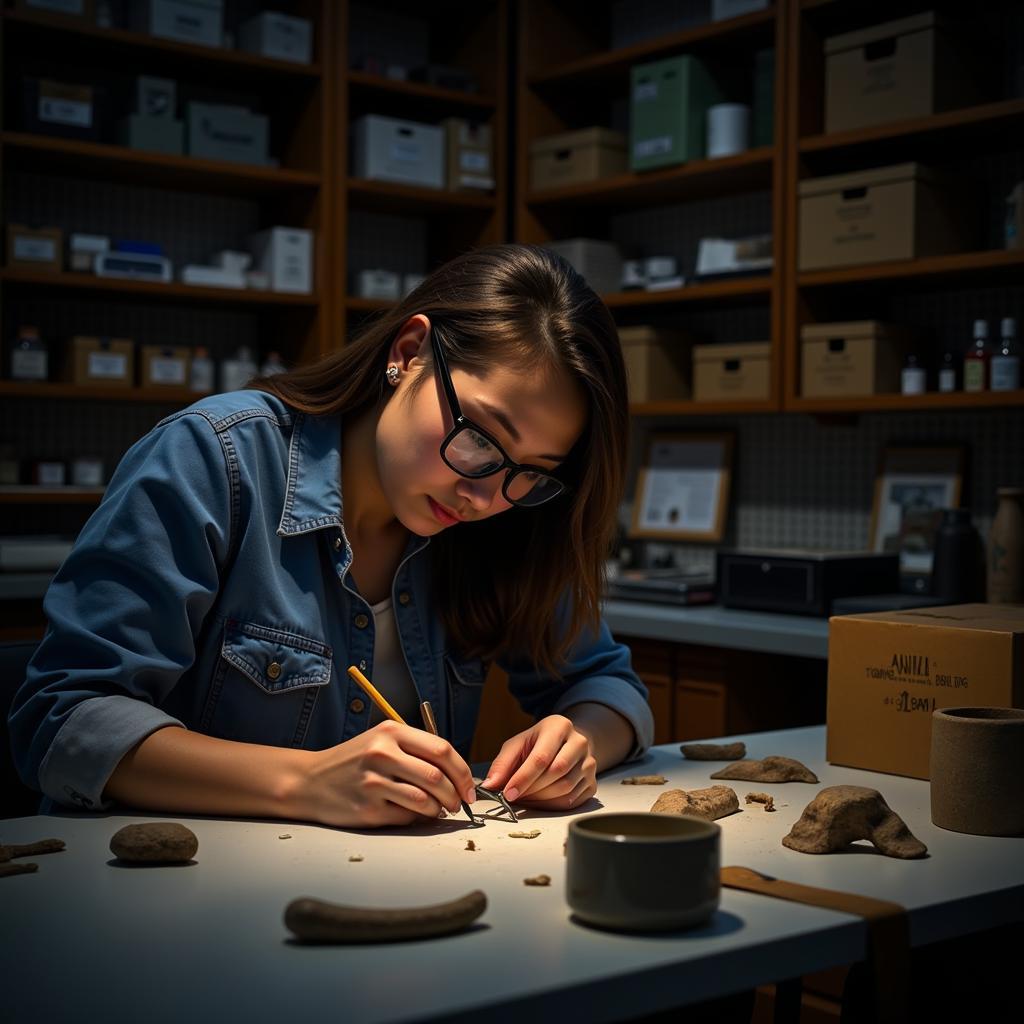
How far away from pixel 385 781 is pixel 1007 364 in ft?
7.75

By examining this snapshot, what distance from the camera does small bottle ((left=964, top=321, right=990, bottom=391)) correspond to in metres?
3.11

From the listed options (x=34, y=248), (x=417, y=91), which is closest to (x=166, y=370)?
(x=34, y=248)

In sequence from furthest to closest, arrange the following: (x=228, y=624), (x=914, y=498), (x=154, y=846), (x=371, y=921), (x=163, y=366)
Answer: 1. (x=163, y=366)
2. (x=914, y=498)
3. (x=228, y=624)
4. (x=154, y=846)
5. (x=371, y=921)

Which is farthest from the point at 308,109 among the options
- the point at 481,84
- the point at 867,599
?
the point at 867,599

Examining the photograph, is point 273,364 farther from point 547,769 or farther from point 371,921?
point 371,921

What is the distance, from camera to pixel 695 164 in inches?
146

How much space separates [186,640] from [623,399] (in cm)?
58

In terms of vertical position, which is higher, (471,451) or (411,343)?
(411,343)

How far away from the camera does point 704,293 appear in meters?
3.69

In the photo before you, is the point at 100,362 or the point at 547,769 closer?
the point at 547,769

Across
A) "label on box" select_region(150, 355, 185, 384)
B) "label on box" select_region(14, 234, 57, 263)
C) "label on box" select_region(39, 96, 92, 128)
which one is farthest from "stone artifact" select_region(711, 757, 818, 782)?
"label on box" select_region(39, 96, 92, 128)

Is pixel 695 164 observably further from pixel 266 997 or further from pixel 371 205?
pixel 266 997

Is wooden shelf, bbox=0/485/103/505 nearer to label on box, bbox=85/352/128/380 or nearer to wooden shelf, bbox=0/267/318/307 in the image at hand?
label on box, bbox=85/352/128/380

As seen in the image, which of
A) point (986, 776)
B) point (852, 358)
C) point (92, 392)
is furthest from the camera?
point (92, 392)
